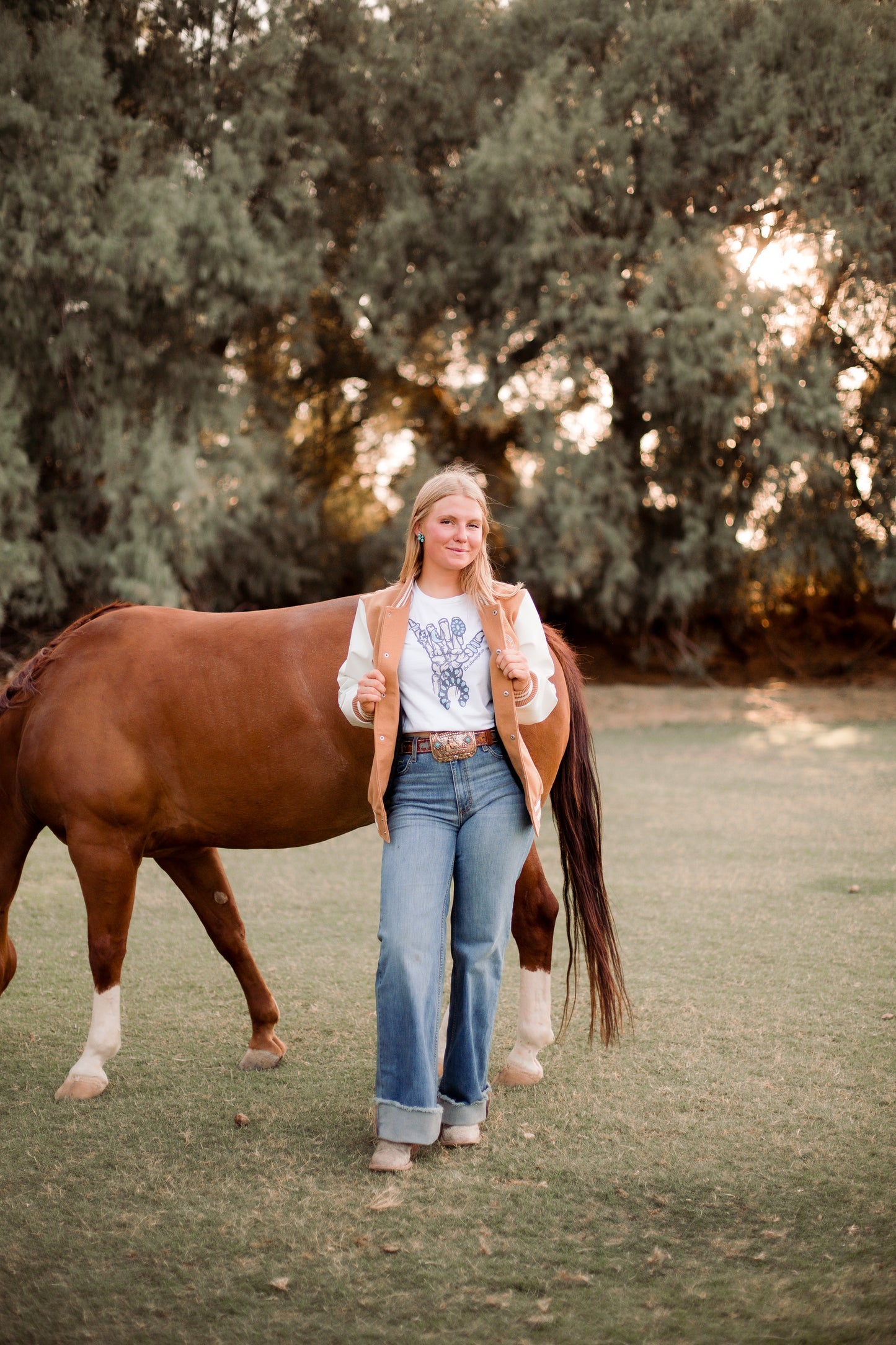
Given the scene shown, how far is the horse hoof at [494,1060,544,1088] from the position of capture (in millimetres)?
2939

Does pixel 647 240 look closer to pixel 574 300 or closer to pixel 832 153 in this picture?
pixel 574 300

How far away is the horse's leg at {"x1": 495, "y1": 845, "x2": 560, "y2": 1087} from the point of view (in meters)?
2.97

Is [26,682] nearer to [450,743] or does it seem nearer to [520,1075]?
[450,743]

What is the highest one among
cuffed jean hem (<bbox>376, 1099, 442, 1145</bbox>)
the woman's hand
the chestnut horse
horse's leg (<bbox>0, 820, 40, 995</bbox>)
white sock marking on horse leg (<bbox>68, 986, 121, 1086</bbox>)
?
the woman's hand

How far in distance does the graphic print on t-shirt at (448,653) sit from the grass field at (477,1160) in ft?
3.78

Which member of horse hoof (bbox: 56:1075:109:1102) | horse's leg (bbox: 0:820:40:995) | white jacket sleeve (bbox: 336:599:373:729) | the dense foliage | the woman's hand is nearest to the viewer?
the woman's hand

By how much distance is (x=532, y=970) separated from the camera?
9.97 feet

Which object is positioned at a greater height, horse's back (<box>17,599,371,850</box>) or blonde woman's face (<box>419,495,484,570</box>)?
blonde woman's face (<box>419,495,484,570</box>)

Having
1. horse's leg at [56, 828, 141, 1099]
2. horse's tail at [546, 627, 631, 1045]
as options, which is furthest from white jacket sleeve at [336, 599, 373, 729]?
horse's leg at [56, 828, 141, 1099]

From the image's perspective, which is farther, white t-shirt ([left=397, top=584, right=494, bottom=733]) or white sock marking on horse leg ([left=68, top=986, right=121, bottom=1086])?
white sock marking on horse leg ([left=68, top=986, right=121, bottom=1086])

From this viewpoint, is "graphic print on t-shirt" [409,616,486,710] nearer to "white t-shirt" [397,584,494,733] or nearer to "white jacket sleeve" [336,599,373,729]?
"white t-shirt" [397,584,494,733]

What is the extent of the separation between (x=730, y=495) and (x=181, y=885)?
9659 mm

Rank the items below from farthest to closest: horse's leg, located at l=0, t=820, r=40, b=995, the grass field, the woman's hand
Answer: horse's leg, located at l=0, t=820, r=40, b=995 < the woman's hand < the grass field

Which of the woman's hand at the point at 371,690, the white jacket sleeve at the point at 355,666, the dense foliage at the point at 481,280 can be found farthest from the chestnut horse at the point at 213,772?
the dense foliage at the point at 481,280
